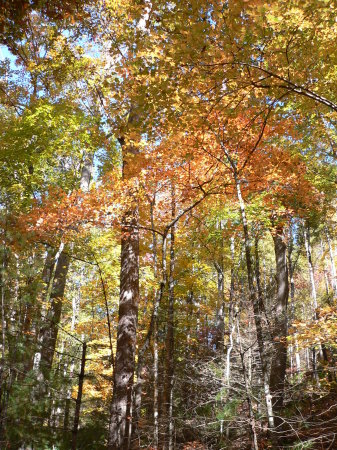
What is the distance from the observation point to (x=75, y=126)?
9.71m

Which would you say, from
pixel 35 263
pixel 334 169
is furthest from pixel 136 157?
pixel 334 169

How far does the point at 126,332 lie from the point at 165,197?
17.7 ft

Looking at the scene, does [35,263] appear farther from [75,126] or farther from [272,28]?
[272,28]

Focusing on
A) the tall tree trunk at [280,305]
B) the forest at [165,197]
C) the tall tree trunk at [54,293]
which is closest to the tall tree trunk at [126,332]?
the forest at [165,197]

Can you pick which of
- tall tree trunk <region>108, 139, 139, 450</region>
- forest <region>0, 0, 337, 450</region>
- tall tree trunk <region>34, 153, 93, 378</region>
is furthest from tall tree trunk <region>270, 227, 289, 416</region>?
tall tree trunk <region>34, 153, 93, 378</region>

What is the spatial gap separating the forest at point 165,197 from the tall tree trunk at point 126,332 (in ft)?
0.09

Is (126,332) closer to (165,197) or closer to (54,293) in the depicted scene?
(54,293)

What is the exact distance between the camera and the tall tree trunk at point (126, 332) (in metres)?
5.07

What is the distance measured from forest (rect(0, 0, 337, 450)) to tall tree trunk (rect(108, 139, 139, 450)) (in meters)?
0.03

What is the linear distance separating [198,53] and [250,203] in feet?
21.4

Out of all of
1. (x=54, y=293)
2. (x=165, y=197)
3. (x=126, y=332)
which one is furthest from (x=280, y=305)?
(x=54, y=293)

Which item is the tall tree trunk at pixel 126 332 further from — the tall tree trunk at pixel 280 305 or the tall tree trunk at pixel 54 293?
the tall tree trunk at pixel 280 305

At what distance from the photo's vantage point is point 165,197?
33.9ft

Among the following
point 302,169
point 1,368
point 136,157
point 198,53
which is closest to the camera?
point 198,53
